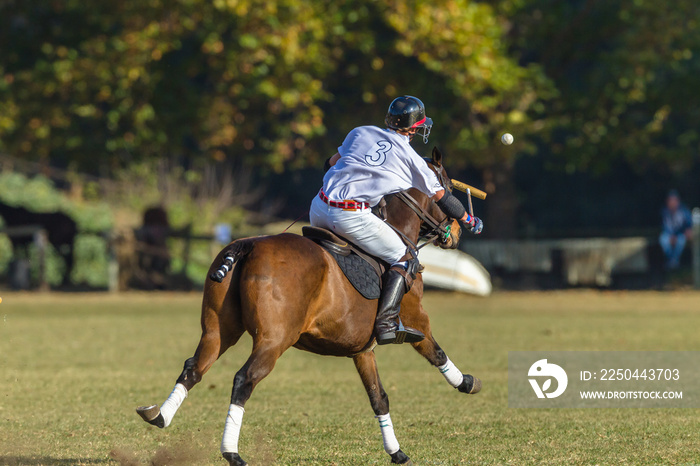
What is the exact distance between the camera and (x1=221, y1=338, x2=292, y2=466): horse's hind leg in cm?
659

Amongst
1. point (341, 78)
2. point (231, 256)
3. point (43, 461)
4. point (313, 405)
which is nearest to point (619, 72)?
point (341, 78)

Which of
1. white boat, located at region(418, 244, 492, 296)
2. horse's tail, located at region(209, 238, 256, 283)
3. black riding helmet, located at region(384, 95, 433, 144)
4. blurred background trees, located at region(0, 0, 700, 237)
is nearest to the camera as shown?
horse's tail, located at region(209, 238, 256, 283)

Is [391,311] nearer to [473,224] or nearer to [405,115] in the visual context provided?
[473,224]

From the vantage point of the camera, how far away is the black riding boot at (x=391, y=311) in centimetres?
763

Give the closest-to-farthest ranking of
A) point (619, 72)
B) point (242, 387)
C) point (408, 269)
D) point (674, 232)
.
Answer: point (242, 387) < point (408, 269) < point (619, 72) < point (674, 232)

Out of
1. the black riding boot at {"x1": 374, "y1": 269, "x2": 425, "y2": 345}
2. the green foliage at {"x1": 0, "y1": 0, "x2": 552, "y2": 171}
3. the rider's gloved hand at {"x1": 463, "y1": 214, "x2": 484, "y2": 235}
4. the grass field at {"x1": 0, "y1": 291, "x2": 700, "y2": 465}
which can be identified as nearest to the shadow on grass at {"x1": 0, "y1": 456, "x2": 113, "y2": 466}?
the grass field at {"x1": 0, "y1": 291, "x2": 700, "y2": 465}

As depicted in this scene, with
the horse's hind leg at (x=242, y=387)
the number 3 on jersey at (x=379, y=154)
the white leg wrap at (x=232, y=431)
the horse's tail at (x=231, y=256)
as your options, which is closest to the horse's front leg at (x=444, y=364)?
the number 3 on jersey at (x=379, y=154)

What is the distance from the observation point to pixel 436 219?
8.33m

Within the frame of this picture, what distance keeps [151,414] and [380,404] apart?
186cm

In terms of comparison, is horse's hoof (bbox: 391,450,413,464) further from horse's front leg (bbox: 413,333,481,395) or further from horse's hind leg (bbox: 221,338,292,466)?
horse's hind leg (bbox: 221,338,292,466)

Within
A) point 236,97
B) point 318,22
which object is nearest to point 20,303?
point 236,97

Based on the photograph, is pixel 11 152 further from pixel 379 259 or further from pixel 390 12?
pixel 379 259

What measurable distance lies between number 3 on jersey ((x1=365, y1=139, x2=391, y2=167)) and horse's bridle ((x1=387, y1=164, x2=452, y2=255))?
0.41 metres

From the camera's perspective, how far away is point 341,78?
28109 mm
